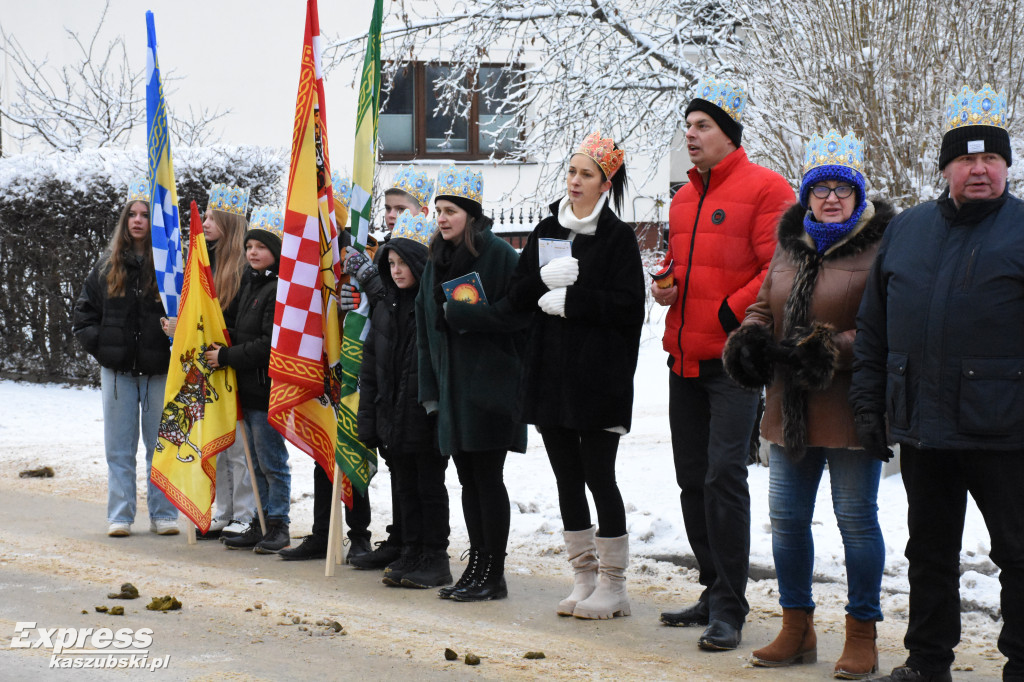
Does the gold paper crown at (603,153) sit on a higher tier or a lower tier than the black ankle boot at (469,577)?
higher

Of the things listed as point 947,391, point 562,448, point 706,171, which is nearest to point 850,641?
point 947,391

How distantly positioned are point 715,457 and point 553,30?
21.9 ft

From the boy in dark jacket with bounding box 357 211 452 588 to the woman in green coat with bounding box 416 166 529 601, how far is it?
0.69 feet

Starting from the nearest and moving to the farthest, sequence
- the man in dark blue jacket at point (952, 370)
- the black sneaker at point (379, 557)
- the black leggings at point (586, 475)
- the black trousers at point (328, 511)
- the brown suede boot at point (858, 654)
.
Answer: the man in dark blue jacket at point (952, 370) → the brown suede boot at point (858, 654) → the black leggings at point (586, 475) → the black sneaker at point (379, 557) → the black trousers at point (328, 511)

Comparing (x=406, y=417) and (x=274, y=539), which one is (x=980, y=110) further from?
(x=274, y=539)

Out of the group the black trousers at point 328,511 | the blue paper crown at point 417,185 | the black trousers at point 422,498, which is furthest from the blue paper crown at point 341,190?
the black trousers at point 422,498

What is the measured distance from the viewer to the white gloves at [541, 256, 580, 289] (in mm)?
5449

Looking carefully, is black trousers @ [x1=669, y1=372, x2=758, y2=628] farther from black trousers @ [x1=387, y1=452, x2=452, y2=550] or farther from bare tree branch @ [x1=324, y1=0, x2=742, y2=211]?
bare tree branch @ [x1=324, y1=0, x2=742, y2=211]

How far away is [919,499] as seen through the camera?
4355 mm

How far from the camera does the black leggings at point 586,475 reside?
5.51 metres

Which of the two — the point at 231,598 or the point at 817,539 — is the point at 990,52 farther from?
the point at 231,598

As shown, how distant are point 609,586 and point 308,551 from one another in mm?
2112

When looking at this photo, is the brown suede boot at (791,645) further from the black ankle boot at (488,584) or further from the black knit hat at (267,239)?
the black knit hat at (267,239)

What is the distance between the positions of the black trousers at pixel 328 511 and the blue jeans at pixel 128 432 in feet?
4.04
